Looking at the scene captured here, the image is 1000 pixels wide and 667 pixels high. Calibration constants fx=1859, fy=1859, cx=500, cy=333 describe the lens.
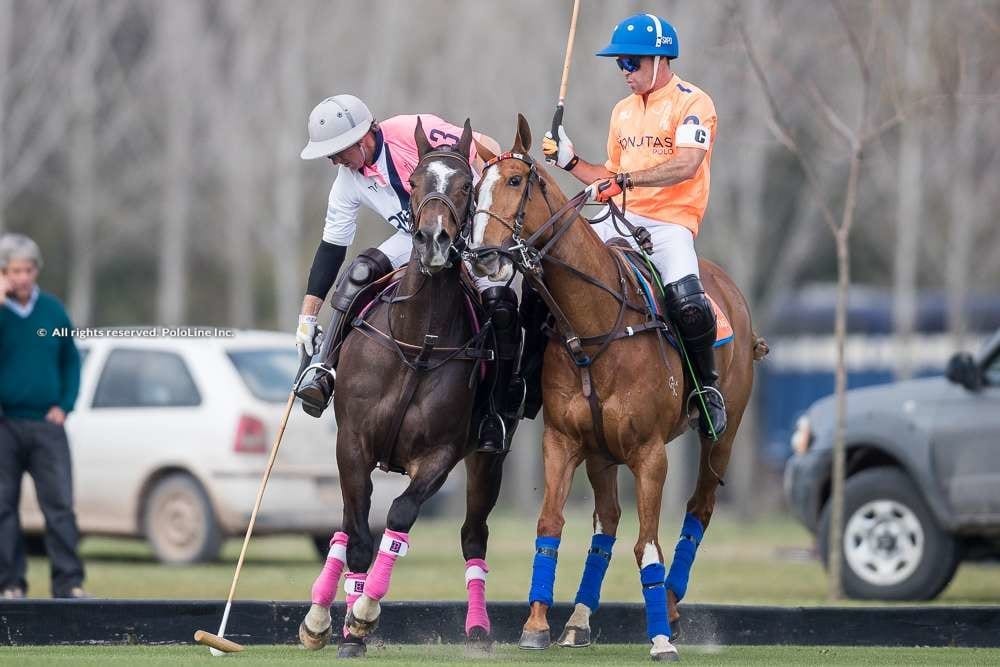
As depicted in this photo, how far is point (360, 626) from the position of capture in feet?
31.0

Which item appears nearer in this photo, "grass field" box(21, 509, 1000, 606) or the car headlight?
"grass field" box(21, 509, 1000, 606)

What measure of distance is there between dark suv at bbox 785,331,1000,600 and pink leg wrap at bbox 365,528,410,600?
5.81 metres

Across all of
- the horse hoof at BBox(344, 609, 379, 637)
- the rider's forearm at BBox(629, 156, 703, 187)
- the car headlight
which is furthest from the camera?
the car headlight

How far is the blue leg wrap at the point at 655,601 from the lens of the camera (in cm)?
→ 952

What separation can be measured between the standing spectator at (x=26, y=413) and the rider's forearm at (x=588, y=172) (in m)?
4.99

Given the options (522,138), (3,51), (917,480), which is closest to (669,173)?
(522,138)

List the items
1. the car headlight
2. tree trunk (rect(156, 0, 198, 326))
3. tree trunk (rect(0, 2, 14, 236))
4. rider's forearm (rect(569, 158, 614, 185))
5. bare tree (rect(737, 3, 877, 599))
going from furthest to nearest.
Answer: tree trunk (rect(156, 0, 198, 326))
tree trunk (rect(0, 2, 14, 236))
the car headlight
bare tree (rect(737, 3, 877, 599))
rider's forearm (rect(569, 158, 614, 185))

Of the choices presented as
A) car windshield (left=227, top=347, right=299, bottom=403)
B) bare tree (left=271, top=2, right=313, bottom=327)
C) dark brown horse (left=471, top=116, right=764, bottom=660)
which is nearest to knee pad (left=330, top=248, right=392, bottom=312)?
dark brown horse (left=471, top=116, right=764, bottom=660)

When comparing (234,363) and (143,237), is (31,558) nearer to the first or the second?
(234,363)

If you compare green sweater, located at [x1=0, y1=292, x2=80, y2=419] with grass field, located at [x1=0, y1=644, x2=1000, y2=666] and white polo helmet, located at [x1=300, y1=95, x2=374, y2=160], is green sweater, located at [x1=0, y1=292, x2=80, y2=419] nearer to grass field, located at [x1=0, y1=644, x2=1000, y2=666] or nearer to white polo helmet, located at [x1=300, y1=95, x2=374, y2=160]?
grass field, located at [x1=0, y1=644, x2=1000, y2=666]

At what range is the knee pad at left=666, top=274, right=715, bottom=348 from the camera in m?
9.83

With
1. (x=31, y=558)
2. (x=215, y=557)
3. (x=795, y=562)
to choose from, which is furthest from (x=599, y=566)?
(x=31, y=558)

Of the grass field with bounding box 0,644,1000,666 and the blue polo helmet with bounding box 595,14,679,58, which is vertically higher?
the blue polo helmet with bounding box 595,14,679,58

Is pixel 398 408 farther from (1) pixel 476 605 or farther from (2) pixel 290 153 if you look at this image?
(2) pixel 290 153
